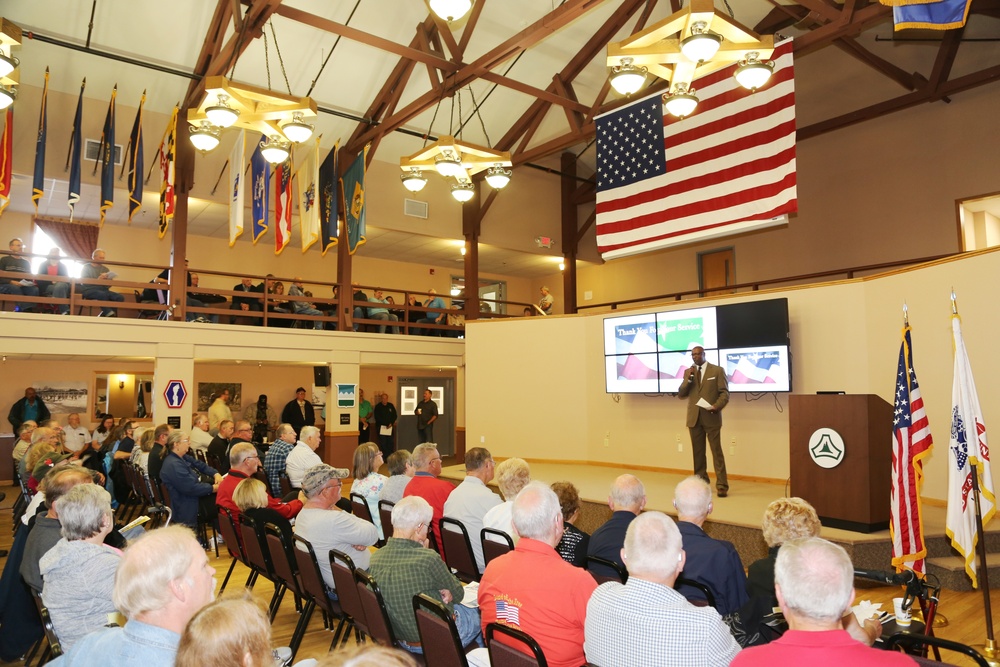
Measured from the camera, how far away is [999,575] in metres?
5.36

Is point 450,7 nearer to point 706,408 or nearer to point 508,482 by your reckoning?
point 508,482

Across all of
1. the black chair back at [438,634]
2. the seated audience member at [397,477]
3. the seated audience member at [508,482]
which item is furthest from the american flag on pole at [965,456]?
the seated audience member at [397,477]

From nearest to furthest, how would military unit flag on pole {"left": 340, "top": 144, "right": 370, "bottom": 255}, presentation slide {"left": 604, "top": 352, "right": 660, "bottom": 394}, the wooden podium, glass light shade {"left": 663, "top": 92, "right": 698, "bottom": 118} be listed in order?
1. the wooden podium
2. glass light shade {"left": 663, "top": 92, "right": 698, "bottom": 118}
3. presentation slide {"left": 604, "top": 352, "right": 660, "bottom": 394}
4. military unit flag on pole {"left": 340, "top": 144, "right": 370, "bottom": 255}

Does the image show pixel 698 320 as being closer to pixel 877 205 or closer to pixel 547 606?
pixel 877 205

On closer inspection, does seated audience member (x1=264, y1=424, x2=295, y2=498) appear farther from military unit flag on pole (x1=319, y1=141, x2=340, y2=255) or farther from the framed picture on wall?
the framed picture on wall

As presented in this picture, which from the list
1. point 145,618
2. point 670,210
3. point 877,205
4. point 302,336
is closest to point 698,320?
point 670,210

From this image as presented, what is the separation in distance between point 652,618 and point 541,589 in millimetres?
561

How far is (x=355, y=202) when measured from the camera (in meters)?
11.3

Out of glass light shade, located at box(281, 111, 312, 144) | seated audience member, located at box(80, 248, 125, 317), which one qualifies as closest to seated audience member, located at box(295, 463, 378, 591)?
glass light shade, located at box(281, 111, 312, 144)

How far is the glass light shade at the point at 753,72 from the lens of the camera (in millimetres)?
6535

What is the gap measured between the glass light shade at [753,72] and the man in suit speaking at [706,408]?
297 centimetres

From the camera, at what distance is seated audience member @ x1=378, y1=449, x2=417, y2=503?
18.3 ft

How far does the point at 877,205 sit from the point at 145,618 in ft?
39.4

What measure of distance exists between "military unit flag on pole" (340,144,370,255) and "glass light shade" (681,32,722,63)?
625cm
